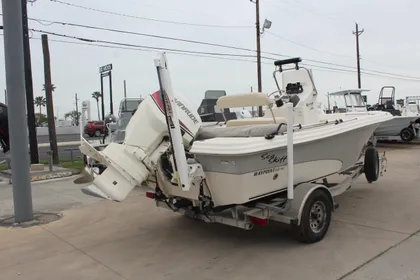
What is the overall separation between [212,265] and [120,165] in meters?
1.53

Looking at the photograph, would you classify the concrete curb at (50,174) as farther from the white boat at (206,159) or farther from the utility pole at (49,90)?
the white boat at (206,159)

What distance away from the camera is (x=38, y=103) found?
90.3 m

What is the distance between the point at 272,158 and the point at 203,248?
1.46 metres

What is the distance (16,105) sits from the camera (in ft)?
20.8

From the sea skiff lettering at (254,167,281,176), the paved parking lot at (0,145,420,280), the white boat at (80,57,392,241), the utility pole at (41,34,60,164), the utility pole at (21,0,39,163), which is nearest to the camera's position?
the paved parking lot at (0,145,420,280)

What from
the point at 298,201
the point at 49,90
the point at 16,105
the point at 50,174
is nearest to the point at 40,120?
the point at 49,90

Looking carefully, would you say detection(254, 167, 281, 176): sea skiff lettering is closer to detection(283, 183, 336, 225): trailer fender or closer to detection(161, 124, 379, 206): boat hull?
detection(161, 124, 379, 206): boat hull

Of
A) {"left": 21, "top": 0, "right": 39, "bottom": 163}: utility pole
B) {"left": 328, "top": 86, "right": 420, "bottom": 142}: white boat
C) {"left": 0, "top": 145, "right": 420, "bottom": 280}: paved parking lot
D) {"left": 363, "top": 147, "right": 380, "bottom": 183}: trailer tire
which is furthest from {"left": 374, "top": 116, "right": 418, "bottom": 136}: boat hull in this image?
{"left": 21, "top": 0, "right": 39, "bottom": 163}: utility pole

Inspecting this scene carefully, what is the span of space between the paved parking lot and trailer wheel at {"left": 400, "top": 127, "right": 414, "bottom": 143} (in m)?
12.2

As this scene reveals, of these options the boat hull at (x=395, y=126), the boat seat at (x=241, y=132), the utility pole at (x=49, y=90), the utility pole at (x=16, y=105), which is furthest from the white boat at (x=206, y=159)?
the boat hull at (x=395, y=126)

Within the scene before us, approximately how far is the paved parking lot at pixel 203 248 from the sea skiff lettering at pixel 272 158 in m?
1.08

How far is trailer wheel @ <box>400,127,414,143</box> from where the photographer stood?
1805cm

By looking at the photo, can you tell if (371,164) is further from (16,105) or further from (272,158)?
(16,105)

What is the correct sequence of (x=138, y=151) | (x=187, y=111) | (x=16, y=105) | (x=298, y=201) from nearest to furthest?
A: (x=138, y=151) → (x=298, y=201) → (x=187, y=111) → (x=16, y=105)
